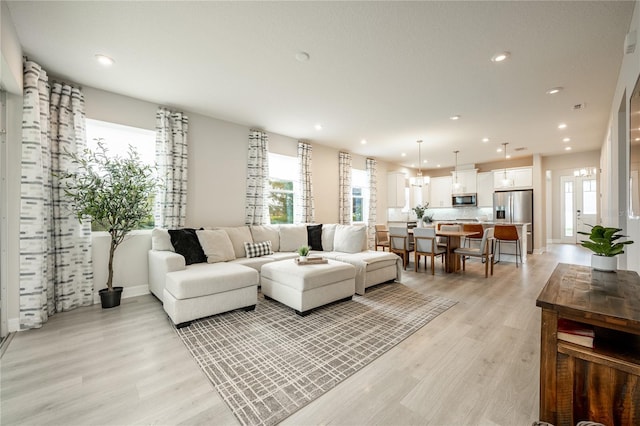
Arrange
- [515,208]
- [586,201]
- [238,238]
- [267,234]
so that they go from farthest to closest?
[586,201] < [515,208] < [267,234] < [238,238]

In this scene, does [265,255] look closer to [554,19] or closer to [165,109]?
[165,109]

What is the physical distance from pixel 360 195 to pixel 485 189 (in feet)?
12.9

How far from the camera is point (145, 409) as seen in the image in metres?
1.53

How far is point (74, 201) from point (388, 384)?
12.3 feet

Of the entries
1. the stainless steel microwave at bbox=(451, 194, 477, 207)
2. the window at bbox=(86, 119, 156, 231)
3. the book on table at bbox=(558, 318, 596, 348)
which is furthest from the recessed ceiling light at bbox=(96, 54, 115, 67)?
the stainless steel microwave at bbox=(451, 194, 477, 207)

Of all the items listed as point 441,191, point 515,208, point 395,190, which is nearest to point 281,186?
point 395,190

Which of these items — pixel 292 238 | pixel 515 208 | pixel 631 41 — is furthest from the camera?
pixel 515 208

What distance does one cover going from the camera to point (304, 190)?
5555 millimetres

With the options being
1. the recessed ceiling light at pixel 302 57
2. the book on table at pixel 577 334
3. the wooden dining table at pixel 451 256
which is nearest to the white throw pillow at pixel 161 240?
the recessed ceiling light at pixel 302 57

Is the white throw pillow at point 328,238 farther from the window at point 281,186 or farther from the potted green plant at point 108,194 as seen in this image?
the potted green plant at point 108,194

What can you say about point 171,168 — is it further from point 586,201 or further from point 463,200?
point 586,201

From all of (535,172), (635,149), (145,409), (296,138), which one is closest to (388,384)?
(145,409)

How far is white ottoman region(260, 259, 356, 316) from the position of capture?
2.89m

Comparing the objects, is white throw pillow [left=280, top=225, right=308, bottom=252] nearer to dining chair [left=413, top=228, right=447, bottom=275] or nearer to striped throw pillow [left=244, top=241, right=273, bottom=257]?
striped throw pillow [left=244, top=241, right=273, bottom=257]
